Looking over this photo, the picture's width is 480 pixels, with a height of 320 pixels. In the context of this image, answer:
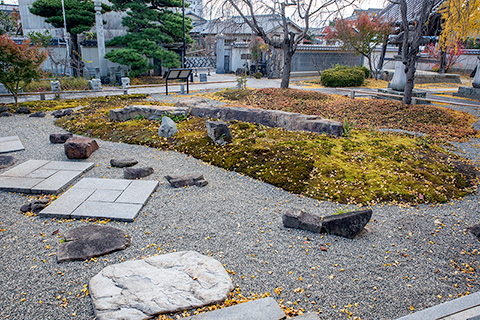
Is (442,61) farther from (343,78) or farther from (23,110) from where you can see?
(23,110)

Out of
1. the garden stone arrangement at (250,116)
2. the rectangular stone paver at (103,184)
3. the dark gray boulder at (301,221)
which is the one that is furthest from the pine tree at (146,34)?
the dark gray boulder at (301,221)

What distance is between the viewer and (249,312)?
97.0 inches

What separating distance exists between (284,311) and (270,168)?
9.94 ft

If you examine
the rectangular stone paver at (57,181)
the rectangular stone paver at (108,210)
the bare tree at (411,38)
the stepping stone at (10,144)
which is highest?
the bare tree at (411,38)

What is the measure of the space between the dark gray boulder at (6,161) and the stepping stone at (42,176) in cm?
25

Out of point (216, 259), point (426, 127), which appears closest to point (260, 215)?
point (216, 259)

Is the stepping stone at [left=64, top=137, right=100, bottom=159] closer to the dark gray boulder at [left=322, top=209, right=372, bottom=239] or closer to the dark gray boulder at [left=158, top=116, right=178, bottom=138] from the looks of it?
the dark gray boulder at [left=158, top=116, right=178, bottom=138]

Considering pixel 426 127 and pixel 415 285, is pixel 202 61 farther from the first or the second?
pixel 415 285

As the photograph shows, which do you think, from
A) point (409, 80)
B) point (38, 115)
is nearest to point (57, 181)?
point (38, 115)

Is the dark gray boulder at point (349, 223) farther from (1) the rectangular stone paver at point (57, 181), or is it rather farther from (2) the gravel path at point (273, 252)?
(1) the rectangular stone paver at point (57, 181)

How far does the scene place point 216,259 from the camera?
3.18 m

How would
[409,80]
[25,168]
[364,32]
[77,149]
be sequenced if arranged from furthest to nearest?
[364,32] → [409,80] → [77,149] → [25,168]

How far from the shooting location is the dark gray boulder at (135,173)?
512cm

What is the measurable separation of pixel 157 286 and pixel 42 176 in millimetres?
3353
